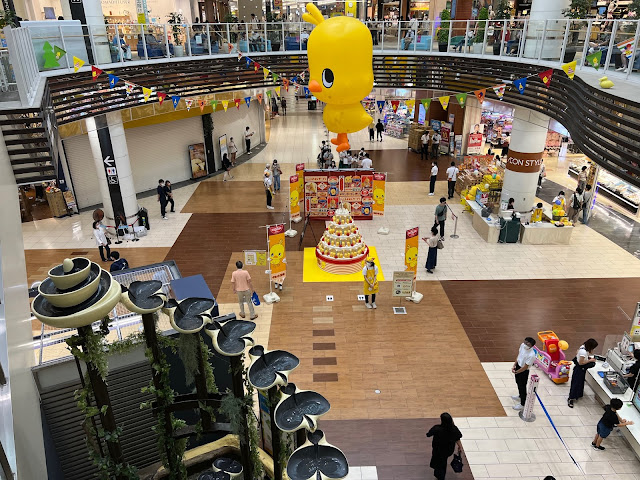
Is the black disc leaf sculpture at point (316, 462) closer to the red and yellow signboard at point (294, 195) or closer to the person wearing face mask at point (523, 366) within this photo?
the person wearing face mask at point (523, 366)

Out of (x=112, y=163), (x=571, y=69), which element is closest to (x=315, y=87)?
(x=571, y=69)

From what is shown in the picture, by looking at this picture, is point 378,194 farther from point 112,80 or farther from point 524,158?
point 112,80

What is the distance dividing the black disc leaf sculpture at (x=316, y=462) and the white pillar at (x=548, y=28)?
1191cm

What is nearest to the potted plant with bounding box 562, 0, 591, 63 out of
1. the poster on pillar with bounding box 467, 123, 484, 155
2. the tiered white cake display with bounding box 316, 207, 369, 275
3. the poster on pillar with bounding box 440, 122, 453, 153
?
the tiered white cake display with bounding box 316, 207, 369, 275

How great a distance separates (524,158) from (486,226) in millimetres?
2402

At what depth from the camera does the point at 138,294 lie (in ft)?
13.1

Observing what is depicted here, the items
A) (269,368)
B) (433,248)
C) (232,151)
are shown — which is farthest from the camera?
(232,151)

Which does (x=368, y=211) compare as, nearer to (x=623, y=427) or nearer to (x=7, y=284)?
(x=623, y=427)

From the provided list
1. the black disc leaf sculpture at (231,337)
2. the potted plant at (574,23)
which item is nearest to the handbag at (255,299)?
the black disc leaf sculpture at (231,337)

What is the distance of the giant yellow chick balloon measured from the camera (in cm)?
897

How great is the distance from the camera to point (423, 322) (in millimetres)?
10016

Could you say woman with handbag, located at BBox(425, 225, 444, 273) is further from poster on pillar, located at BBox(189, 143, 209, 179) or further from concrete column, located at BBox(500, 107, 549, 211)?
poster on pillar, located at BBox(189, 143, 209, 179)

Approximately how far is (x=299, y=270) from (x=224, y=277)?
1.86 metres

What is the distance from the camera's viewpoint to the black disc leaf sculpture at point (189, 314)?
3.87 metres
